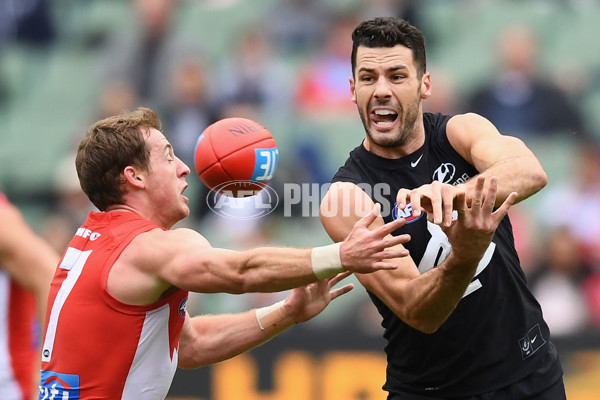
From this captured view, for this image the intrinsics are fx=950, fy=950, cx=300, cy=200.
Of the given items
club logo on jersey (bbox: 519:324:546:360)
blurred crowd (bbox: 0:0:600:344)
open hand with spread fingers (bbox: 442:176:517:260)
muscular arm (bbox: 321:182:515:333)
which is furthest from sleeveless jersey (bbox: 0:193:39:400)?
blurred crowd (bbox: 0:0:600:344)

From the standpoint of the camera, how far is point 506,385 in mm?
5863

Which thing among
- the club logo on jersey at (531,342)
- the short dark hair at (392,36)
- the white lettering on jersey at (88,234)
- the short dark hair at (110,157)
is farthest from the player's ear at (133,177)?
the club logo on jersey at (531,342)

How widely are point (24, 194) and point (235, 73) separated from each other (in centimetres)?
352

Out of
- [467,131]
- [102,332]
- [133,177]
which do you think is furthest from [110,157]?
[467,131]

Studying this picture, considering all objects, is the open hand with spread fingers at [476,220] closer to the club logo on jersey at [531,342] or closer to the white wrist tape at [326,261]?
the white wrist tape at [326,261]

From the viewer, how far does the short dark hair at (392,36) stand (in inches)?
242

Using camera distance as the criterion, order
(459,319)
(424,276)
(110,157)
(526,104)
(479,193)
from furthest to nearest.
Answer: (526,104) < (459,319) < (110,157) < (424,276) < (479,193)

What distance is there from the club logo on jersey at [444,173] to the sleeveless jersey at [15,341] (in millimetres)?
2761

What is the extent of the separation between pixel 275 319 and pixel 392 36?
6.54 feet

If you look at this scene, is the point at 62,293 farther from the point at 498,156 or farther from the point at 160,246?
the point at 498,156

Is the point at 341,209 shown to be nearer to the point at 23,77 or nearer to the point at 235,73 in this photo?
the point at 235,73

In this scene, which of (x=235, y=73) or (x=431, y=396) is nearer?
(x=431, y=396)

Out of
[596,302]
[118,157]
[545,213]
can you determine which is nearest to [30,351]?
[118,157]

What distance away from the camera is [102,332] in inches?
206
